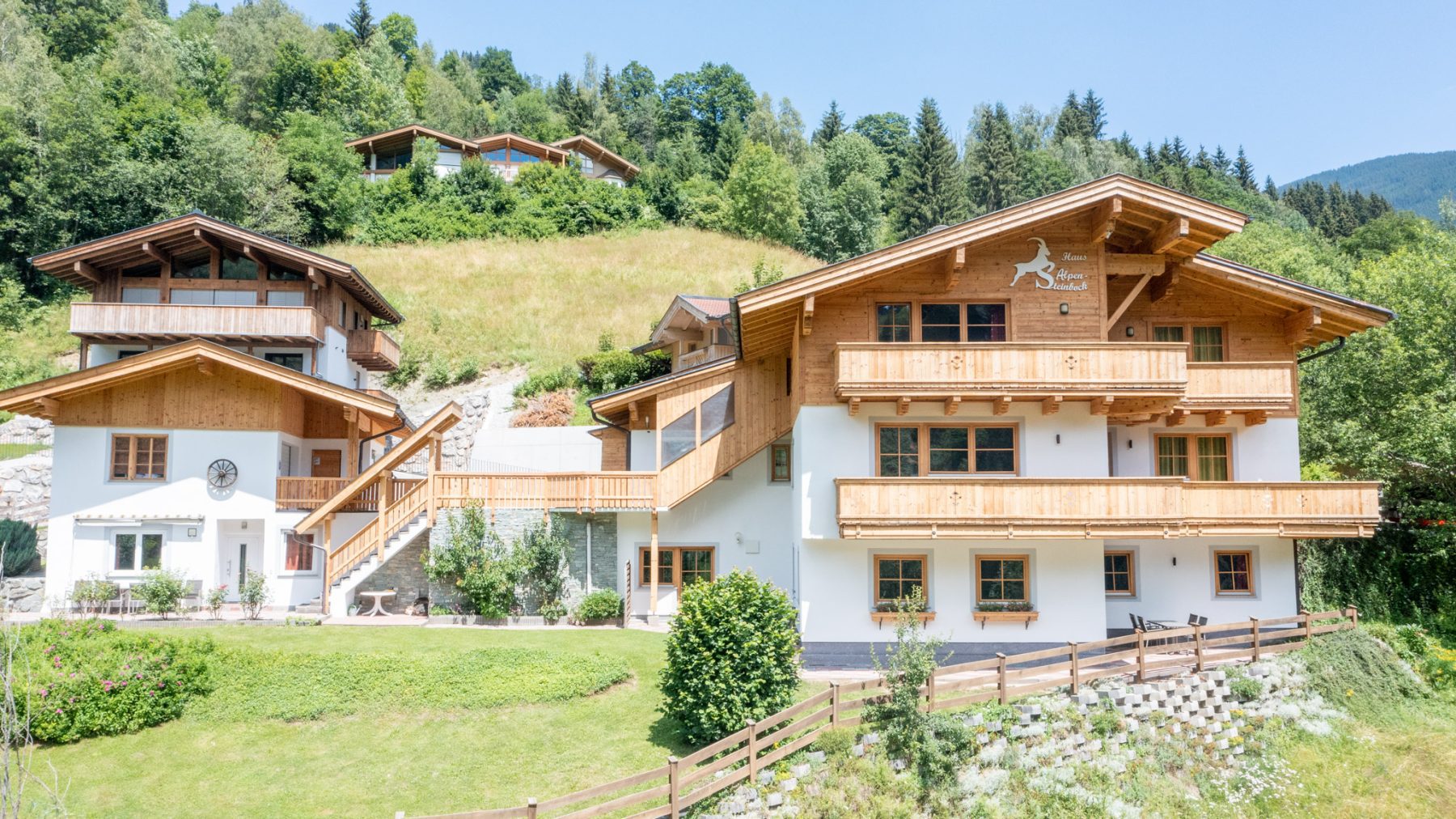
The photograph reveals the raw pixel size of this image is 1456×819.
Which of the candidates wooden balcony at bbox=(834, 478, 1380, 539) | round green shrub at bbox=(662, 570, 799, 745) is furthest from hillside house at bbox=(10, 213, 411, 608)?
wooden balcony at bbox=(834, 478, 1380, 539)

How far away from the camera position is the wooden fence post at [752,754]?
1327 centimetres

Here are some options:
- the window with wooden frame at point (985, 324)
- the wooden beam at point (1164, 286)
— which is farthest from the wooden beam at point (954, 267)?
the wooden beam at point (1164, 286)

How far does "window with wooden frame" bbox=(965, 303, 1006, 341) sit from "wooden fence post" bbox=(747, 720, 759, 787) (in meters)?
9.75

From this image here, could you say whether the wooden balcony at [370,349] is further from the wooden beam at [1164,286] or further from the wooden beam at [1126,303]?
the wooden beam at [1164,286]

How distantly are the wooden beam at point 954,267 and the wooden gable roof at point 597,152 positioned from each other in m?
57.1

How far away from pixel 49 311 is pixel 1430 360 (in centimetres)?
5545

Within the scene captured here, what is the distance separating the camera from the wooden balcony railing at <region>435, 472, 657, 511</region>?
22141 millimetres

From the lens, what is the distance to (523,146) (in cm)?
7044

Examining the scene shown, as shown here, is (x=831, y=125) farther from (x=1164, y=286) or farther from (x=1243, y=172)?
(x=1164, y=286)

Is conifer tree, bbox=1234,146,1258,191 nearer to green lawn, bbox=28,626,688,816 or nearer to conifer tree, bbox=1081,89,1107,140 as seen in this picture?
conifer tree, bbox=1081,89,1107,140

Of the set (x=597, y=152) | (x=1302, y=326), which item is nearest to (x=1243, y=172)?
(x=597, y=152)

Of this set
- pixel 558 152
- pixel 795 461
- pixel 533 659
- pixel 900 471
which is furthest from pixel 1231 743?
pixel 558 152

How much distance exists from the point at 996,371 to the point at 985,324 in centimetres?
169

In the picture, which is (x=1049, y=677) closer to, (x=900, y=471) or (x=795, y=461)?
(x=900, y=471)
